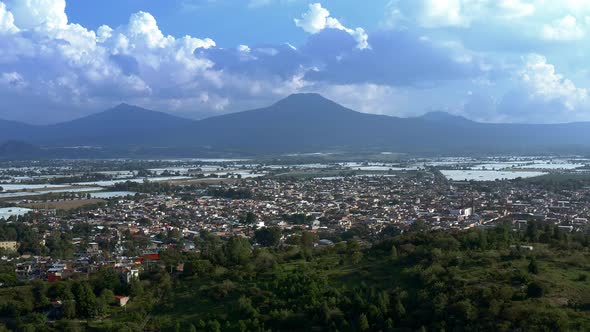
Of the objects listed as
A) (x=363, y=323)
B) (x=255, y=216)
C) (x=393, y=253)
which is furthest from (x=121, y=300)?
(x=255, y=216)

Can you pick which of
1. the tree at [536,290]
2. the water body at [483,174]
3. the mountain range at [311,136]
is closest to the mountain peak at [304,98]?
the mountain range at [311,136]

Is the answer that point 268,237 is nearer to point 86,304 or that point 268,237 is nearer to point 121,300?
point 121,300

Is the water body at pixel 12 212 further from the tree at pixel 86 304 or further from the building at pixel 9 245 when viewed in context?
the tree at pixel 86 304

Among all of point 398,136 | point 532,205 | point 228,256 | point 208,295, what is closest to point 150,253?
point 228,256

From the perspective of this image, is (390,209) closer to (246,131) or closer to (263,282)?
(263,282)

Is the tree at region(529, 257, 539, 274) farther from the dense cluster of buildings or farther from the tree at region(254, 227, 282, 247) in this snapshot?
the tree at region(254, 227, 282, 247)

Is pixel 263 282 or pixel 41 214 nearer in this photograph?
pixel 263 282
